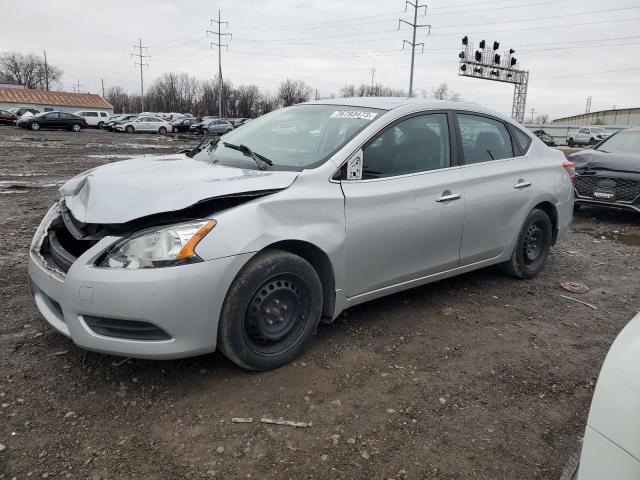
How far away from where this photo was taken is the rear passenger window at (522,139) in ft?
16.1

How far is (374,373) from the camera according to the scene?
3213mm

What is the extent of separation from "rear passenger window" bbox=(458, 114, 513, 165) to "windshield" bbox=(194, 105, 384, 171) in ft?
3.02

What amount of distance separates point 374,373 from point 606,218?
7395mm

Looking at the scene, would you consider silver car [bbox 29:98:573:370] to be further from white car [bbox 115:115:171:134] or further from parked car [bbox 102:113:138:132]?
parked car [bbox 102:113:138:132]

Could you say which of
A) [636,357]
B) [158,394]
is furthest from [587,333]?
[158,394]

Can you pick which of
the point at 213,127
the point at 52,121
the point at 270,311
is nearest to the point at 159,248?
the point at 270,311

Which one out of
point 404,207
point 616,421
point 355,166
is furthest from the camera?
point 404,207

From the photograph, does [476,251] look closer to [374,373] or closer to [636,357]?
[374,373]

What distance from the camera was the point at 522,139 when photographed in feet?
16.3

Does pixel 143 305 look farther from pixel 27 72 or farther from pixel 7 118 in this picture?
pixel 27 72

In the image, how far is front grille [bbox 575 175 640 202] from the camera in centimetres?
790

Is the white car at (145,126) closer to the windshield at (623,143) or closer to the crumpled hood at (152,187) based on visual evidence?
the windshield at (623,143)

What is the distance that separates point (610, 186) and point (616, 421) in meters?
7.71

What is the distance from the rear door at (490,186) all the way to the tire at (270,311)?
5.29 ft
